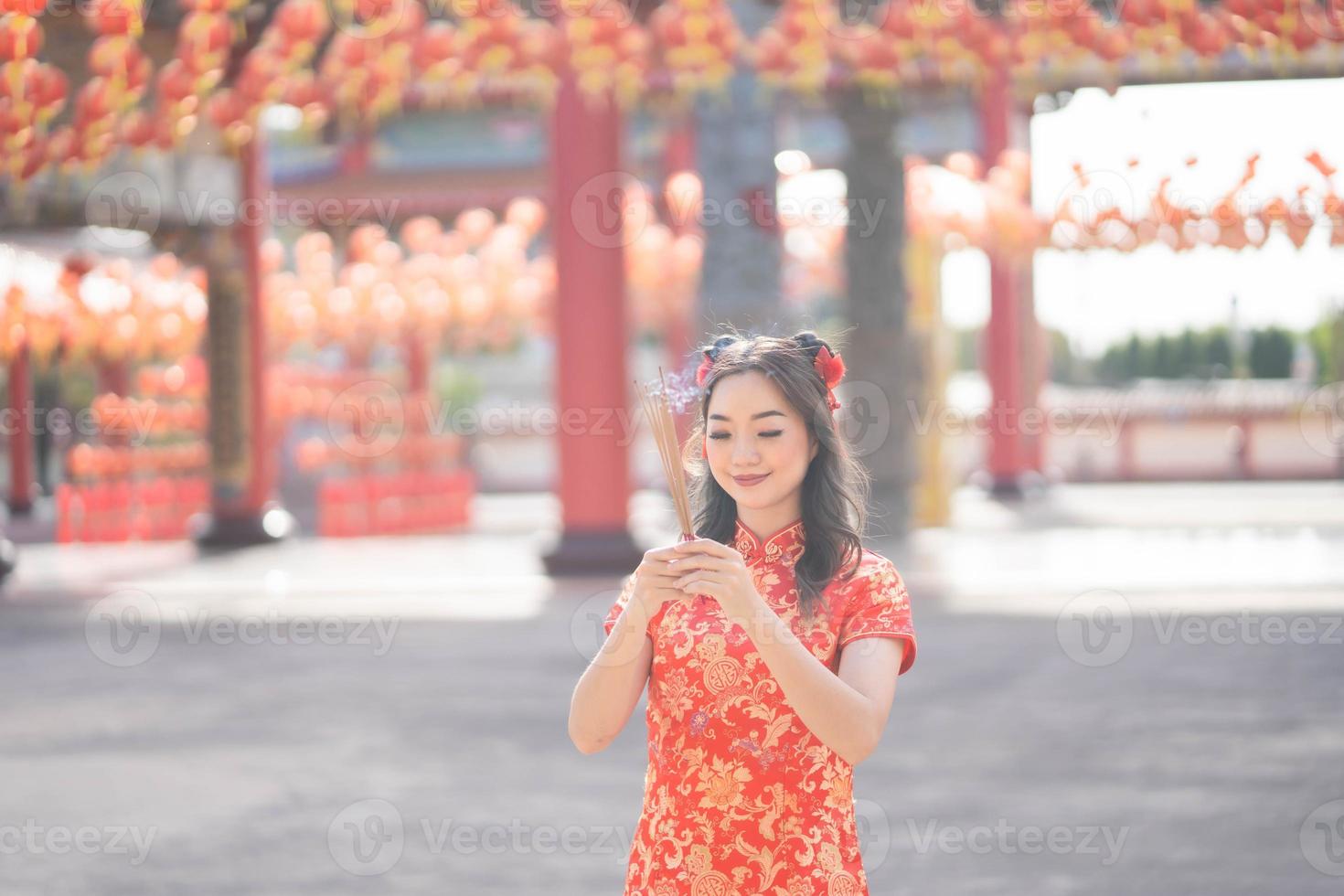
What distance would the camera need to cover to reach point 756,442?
175 cm

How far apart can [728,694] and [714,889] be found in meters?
0.20

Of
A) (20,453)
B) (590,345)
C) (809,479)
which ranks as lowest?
(20,453)

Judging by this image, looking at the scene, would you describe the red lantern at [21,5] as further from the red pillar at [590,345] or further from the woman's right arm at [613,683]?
the red pillar at [590,345]

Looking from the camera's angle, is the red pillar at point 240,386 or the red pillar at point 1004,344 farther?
the red pillar at point 1004,344

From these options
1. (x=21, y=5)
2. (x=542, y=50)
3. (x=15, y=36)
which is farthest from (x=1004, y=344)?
(x=21, y=5)

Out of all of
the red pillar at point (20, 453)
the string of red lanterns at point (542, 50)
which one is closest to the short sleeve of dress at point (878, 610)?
the string of red lanterns at point (542, 50)

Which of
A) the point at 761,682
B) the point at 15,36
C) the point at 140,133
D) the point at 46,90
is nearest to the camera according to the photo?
the point at 761,682

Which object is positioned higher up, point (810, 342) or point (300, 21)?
point (300, 21)

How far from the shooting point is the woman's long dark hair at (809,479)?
1.75 m

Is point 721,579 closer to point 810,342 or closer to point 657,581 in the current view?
point 657,581

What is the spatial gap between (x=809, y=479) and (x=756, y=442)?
0.09 meters

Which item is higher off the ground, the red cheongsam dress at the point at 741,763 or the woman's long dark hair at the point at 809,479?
the woman's long dark hair at the point at 809,479

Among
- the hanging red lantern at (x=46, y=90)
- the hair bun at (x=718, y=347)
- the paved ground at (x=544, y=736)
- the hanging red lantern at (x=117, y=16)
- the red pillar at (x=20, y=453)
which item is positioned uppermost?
the hanging red lantern at (x=117, y=16)

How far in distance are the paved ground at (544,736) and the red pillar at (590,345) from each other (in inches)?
13.1
